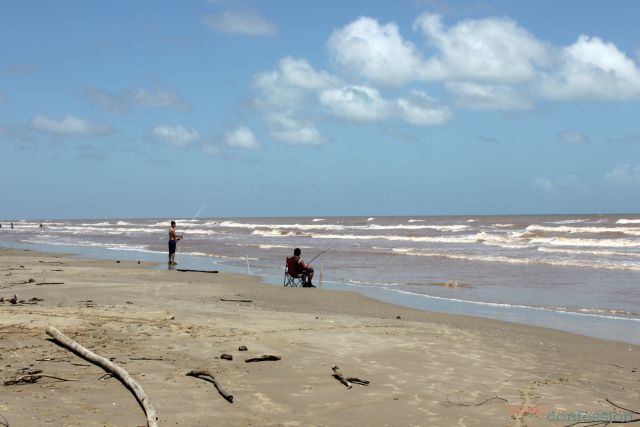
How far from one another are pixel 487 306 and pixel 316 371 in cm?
736

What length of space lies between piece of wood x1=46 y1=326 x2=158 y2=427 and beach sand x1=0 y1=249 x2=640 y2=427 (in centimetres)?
7

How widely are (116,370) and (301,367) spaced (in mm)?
1858

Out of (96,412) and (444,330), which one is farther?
(444,330)

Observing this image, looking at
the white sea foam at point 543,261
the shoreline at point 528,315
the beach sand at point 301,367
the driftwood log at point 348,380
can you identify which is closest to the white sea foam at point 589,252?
the white sea foam at point 543,261

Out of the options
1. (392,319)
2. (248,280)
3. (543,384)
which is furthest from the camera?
(248,280)

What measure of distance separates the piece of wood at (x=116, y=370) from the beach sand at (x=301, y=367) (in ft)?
0.24

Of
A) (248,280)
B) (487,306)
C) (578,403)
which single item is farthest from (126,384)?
(248,280)

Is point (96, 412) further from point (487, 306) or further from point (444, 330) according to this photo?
point (487, 306)

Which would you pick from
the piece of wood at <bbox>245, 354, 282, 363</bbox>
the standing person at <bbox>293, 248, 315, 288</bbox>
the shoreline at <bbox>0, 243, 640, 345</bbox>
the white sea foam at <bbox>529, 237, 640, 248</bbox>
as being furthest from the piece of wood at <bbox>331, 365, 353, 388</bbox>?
the white sea foam at <bbox>529, 237, 640, 248</bbox>

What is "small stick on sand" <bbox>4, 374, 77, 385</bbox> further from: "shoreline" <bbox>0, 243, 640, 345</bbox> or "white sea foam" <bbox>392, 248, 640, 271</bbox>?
"white sea foam" <bbox>392, 248, 640, 271</bbox>

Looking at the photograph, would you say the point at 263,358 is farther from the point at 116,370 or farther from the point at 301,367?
the point at 116,370

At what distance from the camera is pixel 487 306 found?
12906 mm

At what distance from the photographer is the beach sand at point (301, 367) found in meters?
5.09

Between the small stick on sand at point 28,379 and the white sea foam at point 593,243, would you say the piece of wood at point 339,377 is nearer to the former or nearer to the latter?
the small stick on sand at point 28,379
